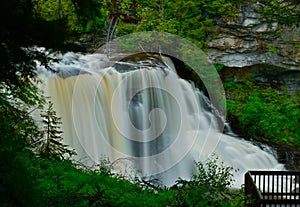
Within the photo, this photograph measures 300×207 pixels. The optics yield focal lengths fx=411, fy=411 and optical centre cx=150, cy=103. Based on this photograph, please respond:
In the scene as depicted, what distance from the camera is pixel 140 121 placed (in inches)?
430

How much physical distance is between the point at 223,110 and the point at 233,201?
27.9 feet

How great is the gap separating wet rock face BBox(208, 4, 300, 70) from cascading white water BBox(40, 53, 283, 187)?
297cm

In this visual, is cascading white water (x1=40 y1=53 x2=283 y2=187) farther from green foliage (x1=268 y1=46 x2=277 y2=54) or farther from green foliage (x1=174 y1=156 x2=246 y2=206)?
green foliage (x1=268 y1=46 x2=277 y2=54)

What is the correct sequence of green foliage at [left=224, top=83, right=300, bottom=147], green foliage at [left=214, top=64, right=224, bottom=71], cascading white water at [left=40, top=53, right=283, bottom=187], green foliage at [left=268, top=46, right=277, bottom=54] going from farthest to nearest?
1. green foliage at [left=214, top=64, right=224, bottom=71]
2. green foliage at [left=268, top=46, right=277, bottom=54]
3. green foliage at [left=224, top=83, right=300, bottom=147]
4. cascading white water at [left=40, top=53, right=283, bottom=187]

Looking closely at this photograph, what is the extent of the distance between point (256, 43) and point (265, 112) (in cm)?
251

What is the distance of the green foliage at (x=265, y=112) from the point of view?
13703 mm

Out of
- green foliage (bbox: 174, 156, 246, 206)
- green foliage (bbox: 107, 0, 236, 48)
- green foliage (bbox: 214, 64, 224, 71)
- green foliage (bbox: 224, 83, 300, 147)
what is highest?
green foliage (bbox: 107, 0, 236, 48)

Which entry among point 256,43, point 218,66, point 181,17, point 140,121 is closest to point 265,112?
point 218,66

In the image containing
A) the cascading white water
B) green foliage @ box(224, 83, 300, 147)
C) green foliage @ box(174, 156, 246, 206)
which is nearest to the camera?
green foliage @ box(174, 156, 246, 206)

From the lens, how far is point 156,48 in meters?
14.9

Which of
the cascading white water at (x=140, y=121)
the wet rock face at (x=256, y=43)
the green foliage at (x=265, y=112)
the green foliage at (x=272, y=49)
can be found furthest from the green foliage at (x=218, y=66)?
the cascading white water at (x=140, y=121)

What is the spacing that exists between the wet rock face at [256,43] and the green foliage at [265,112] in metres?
1.10

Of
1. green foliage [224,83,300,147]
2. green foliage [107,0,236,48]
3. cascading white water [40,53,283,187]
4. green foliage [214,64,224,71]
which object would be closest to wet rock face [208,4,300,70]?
green foliage [214,64,224,71]

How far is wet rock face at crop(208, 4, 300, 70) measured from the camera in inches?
578
